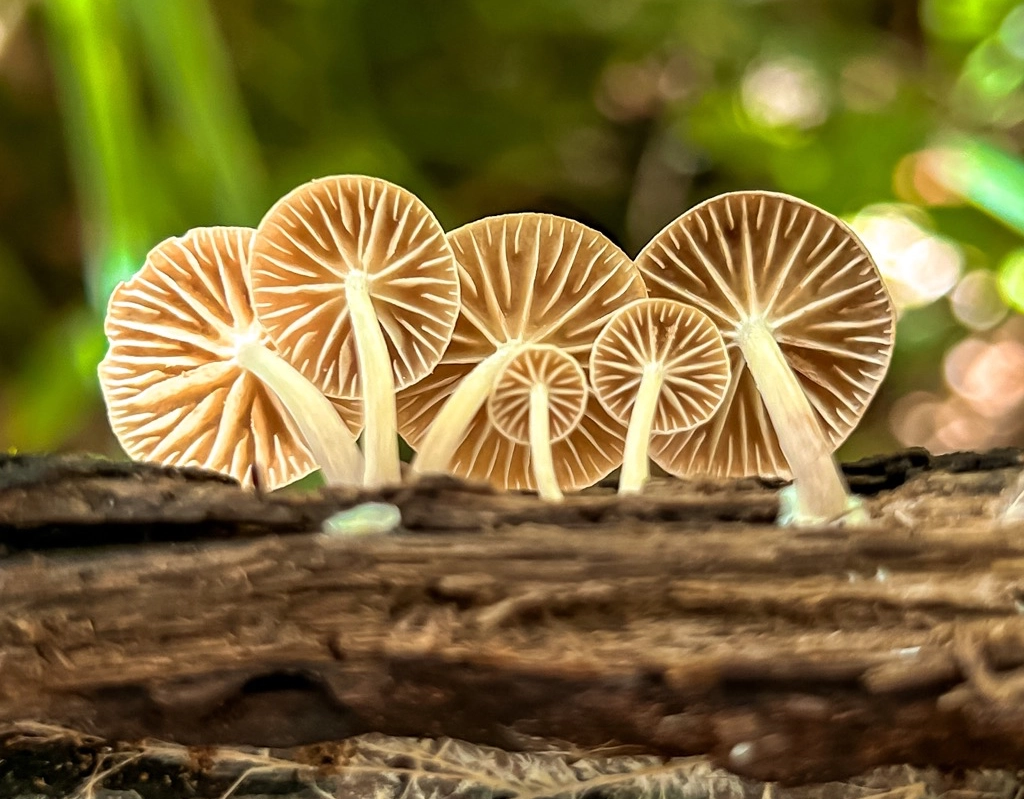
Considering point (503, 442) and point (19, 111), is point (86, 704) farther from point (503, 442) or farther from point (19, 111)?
point (19, 111)

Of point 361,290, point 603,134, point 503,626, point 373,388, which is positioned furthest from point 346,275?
point 603,134

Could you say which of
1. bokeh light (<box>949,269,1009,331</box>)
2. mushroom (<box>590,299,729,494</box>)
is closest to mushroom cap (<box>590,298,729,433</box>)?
mushroom (<box>590,299,729,494</box>)

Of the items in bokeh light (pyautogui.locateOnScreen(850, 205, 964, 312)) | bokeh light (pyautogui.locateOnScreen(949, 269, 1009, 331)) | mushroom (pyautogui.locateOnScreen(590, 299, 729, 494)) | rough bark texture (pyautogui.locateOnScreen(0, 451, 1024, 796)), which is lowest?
rough bark texture (pyautogui.locateOnScreen(0, 451, 1024, 796))

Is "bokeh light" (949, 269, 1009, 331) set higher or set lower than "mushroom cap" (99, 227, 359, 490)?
higher

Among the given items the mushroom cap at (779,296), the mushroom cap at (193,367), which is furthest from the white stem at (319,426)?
the mushroom cap at (779,296)

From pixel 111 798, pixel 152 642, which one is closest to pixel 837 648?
Result: pixel 152 642

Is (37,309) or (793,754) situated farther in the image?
(37,309)

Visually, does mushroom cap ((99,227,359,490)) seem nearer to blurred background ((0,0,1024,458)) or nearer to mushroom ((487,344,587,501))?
mushroom ((487,344,587,501))
